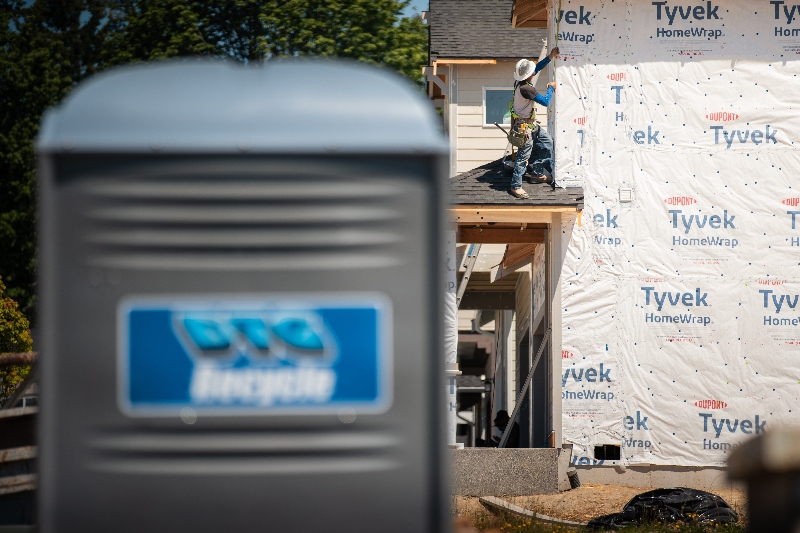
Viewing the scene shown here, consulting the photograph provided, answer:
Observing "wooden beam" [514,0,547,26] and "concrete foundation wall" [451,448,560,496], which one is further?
"wooden beam" [514,0,547,26]

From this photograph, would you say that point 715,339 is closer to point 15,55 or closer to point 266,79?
point 266,79

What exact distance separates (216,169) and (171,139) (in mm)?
217

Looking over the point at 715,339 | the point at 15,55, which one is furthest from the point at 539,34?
the point at 15,55

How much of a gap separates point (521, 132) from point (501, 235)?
2622mm

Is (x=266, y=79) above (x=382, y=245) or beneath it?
above

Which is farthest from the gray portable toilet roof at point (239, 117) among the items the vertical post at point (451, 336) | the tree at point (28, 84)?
the tree at point (28, 84)

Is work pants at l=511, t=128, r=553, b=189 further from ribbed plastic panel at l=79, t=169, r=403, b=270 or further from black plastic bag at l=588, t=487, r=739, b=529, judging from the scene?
ribbed plastic panel at l=79, t=169, r=403, b=270

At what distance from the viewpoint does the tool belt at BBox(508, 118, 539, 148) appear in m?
14.4

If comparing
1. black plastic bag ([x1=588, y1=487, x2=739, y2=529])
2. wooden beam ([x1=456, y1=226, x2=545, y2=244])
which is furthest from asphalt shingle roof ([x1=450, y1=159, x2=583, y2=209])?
black plastic bag ([x1=588, y1=487, x2=739, y2=529])

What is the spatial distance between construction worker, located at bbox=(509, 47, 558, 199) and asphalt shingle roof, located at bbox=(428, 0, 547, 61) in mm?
7720

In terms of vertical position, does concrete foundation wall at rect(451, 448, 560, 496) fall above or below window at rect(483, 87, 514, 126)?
below

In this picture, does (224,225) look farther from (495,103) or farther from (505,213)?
(495,103)

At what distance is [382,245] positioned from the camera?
4.15 m

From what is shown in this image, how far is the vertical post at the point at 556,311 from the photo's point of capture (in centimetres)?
1430
